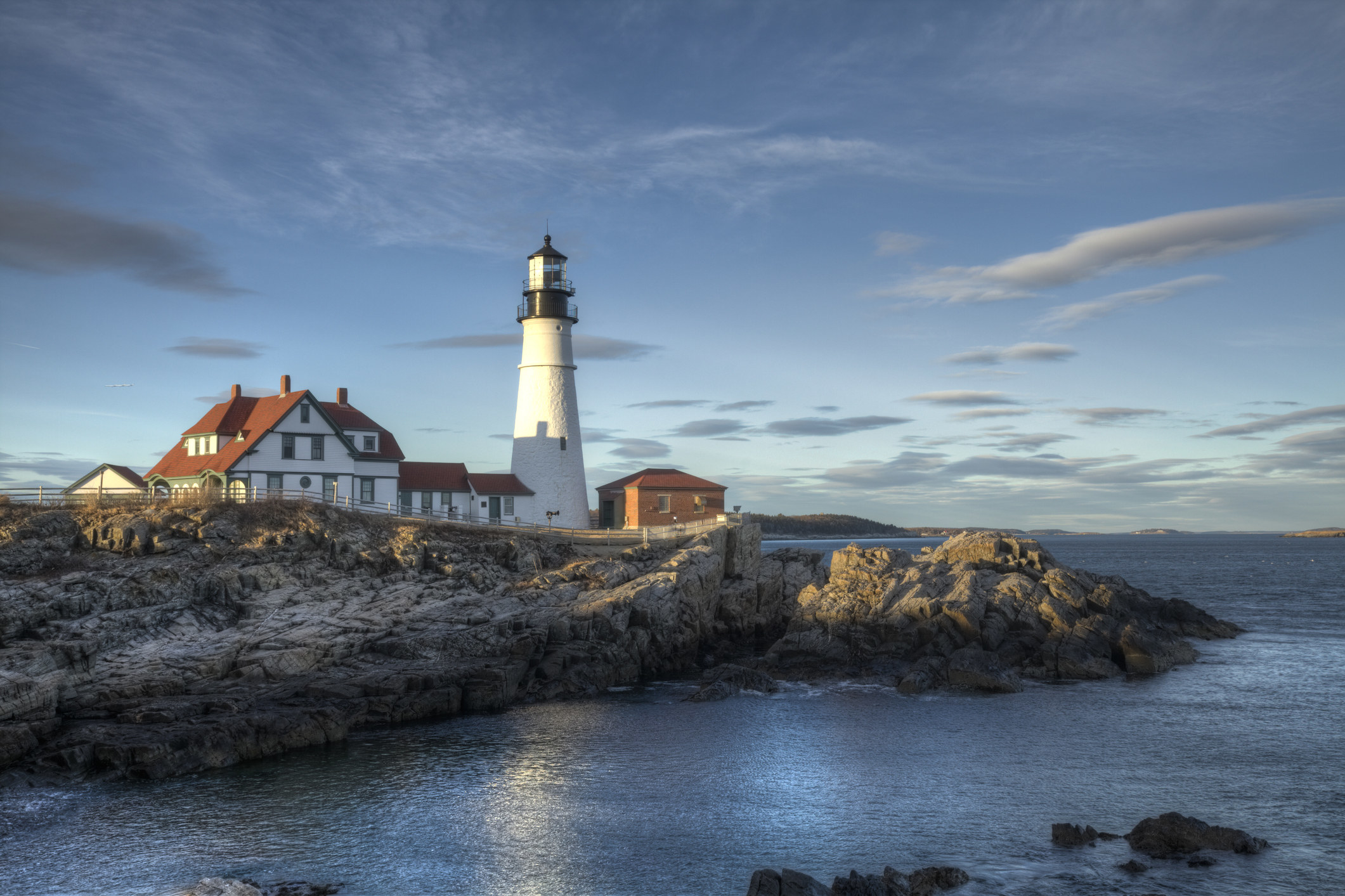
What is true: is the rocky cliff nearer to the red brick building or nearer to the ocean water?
the ocean water

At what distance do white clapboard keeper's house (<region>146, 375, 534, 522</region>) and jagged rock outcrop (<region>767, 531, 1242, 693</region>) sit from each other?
59.5ft

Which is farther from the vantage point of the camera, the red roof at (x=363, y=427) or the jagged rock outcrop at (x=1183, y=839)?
the red roof at (x=363, y=427)

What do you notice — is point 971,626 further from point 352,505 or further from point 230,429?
point 230,429

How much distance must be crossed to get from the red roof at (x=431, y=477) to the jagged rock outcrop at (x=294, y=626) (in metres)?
6.58

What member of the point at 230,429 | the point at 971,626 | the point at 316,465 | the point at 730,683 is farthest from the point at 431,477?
the point at 971,626

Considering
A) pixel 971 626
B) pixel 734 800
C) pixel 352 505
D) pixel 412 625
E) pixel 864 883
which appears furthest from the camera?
pixel 352 505

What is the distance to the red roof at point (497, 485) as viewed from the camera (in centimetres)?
4766

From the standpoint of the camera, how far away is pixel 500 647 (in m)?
30.3

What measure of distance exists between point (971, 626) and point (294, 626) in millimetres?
22672

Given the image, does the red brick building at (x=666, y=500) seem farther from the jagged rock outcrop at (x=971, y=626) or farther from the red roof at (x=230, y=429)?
the red roof at (x=230, y=429)

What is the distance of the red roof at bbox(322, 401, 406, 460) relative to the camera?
44.5 metres

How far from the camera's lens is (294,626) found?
96.1 ft

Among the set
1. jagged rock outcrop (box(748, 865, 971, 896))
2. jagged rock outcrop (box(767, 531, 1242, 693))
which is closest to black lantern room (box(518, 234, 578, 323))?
jagged rock outcrop (box(767, 531, 1242, 693))

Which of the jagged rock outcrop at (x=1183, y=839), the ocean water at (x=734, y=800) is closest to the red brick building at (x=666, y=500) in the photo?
the ocean water at (x=734, y=800)
